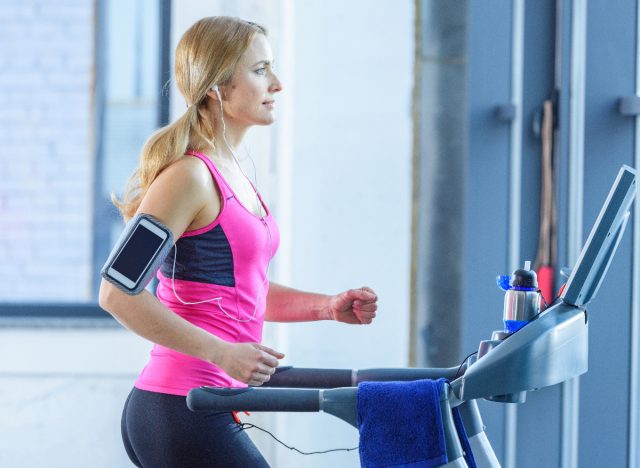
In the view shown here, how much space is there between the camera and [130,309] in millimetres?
1371

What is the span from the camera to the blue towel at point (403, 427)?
1.18m

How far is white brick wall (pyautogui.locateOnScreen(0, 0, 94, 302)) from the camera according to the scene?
10.1 feet

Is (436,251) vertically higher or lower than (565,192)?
lower

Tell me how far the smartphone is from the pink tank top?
197 mm

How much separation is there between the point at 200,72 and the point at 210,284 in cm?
40

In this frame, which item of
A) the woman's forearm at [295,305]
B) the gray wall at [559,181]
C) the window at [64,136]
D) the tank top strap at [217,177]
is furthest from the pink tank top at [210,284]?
the window at [64,136]

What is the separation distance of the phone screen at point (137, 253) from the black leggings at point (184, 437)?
0.28 metres

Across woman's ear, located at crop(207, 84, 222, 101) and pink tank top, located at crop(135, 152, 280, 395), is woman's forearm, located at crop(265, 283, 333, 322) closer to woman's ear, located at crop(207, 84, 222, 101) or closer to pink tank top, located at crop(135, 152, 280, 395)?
pink tank top, located at crop(135, 152, 280, 395)

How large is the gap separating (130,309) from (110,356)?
161 cm

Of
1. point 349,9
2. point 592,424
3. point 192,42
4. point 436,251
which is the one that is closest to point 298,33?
point 349,9

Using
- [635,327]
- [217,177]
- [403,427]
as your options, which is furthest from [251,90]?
[635,327]

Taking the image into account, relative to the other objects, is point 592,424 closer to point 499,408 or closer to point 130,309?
point 499,408

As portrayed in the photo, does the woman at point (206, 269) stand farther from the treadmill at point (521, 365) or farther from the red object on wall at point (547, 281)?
the red object on wall at point (547, 281)

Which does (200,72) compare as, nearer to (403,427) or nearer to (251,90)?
(251,90)
